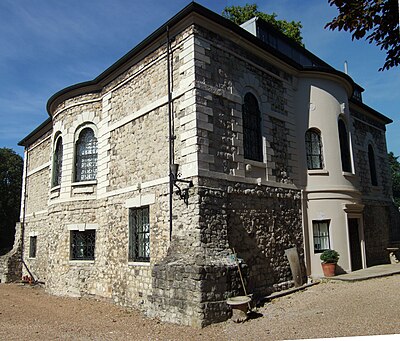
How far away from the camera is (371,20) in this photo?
4906mm

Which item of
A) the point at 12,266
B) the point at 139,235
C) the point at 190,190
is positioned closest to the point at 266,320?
the point at 190,190

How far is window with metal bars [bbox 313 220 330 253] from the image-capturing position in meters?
10.4

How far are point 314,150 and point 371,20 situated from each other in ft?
20.7

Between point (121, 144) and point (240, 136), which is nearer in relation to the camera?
point (240, 136)

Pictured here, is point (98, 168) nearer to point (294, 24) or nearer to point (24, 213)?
point (24, 213)

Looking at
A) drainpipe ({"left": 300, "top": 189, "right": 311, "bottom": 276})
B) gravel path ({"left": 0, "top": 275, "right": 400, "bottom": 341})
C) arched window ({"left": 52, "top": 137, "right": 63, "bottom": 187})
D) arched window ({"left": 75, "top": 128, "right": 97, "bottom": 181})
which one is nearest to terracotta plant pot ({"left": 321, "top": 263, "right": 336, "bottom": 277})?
drainpipe ({"left": 300, "top": 189, "right": 311, "bottom": 276})

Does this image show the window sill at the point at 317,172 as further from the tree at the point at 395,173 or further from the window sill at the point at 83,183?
the tree at the point at 395,173

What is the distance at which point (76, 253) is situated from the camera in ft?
36.4

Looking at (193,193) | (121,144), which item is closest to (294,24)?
(121,144)

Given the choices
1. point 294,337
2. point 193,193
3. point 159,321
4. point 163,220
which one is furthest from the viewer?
point 163,220

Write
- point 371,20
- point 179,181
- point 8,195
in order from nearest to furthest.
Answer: point 371,20, point 179,181, point 8,195

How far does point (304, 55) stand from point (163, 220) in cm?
804

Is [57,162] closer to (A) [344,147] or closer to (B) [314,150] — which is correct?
(B) [314,150]

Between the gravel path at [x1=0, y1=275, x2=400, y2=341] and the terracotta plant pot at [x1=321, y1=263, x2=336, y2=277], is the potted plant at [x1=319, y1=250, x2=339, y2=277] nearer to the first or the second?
the terracotta plant pot at [x1=321, y1=263, x2=336, y2=277]
